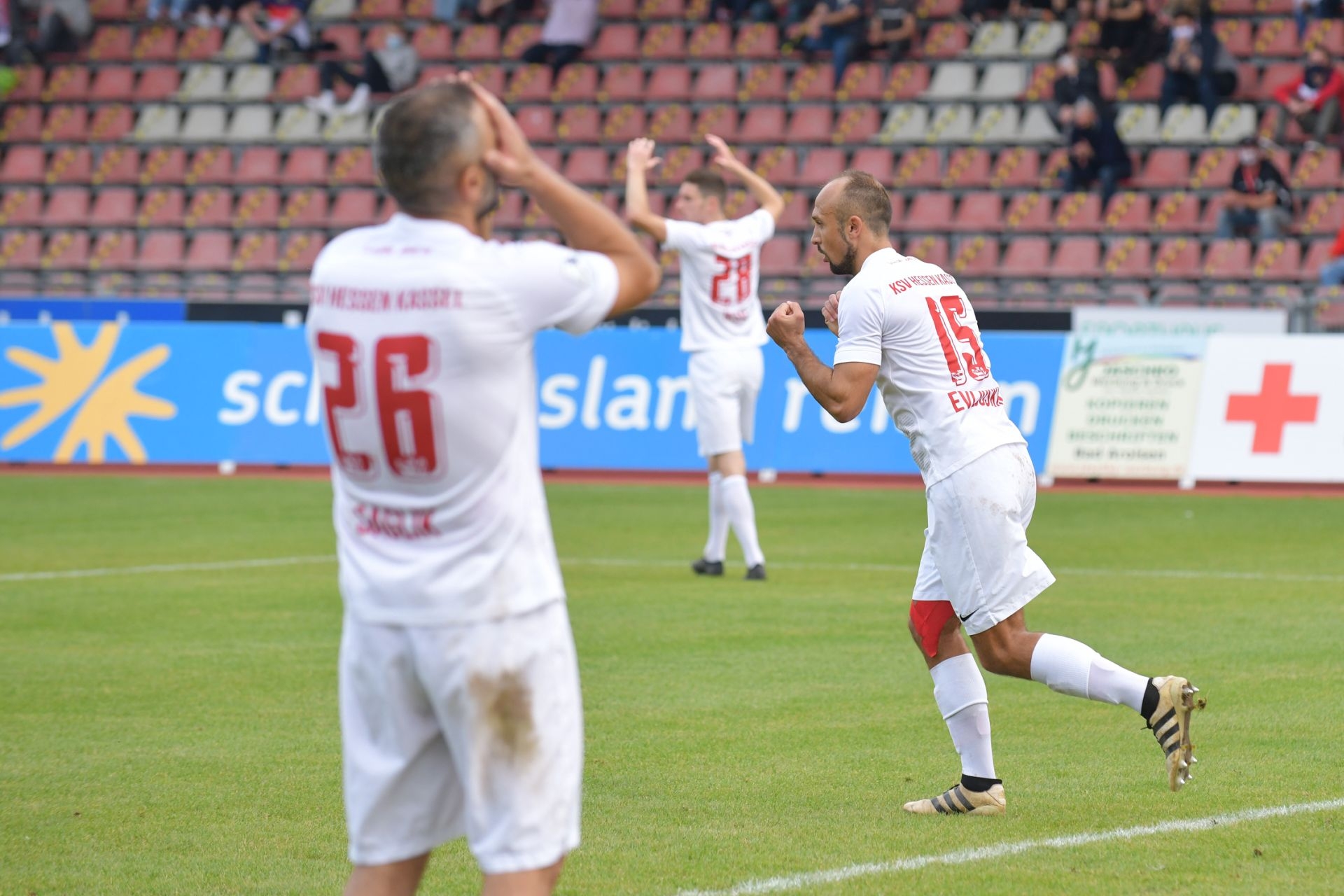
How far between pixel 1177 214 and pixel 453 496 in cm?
2193

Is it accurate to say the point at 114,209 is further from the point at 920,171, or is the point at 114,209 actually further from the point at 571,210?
the point at 571,210

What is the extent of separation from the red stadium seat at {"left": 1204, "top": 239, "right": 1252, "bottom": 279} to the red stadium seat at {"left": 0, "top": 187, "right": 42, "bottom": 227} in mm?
17555

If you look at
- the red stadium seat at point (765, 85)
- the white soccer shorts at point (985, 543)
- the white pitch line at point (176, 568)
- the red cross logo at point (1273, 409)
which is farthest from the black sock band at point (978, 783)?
the red stadium seat at point (765, 85)

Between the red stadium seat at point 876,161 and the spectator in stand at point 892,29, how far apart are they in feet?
5.47

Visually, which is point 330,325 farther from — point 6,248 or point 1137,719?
point 6,248

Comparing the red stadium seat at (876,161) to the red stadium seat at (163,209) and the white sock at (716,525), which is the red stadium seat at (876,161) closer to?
the red stadium seat at (163,209)

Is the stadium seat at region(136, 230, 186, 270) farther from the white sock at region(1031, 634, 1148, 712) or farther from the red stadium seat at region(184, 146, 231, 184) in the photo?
the white sock at region(1031, 634, 1148, 712)

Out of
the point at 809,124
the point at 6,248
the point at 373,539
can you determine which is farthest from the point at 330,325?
the point at 6,248

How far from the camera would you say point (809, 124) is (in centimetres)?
2678

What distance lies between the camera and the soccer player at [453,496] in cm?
360

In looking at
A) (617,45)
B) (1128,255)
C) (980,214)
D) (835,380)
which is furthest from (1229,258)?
(835,380)

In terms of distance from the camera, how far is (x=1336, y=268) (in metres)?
21.3

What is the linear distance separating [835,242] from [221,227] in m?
23.2

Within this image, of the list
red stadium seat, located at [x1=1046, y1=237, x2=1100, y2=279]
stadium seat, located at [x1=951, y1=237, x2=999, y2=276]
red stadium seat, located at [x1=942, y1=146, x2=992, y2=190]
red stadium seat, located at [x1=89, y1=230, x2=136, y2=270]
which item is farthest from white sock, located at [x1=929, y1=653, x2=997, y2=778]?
red stadium seat, located at [x1=89, y1=230, x2=136, y2=270]
